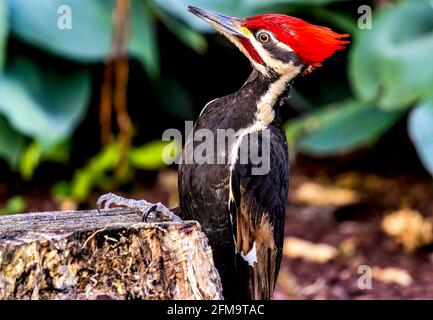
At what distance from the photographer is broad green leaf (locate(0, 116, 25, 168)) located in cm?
553

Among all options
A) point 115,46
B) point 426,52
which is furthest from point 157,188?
point 426,52

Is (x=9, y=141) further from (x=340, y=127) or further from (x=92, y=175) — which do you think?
(x=340, y=127)

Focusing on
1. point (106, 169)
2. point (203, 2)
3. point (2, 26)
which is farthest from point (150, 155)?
point (2, 26)

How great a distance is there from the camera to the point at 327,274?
15.6 ft

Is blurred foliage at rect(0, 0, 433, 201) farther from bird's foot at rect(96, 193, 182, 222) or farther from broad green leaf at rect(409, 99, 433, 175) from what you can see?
bird's foot at rect(96, 193, 182, 222)

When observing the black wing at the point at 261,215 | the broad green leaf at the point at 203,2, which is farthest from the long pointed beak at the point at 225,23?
the broad green leaf at the point at 203,2

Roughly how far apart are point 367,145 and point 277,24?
11.5 ft

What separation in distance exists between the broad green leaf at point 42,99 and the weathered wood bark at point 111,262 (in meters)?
2.40

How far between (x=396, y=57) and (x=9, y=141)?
2.22 metres

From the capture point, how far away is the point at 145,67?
5941mm

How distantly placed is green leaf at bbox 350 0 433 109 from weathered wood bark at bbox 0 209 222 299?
8.13 ft

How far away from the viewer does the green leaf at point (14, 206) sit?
530 cm

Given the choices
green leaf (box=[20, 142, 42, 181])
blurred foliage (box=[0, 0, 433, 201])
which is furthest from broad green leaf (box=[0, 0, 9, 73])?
green leaf (box=[20, 142, 42, 181])
